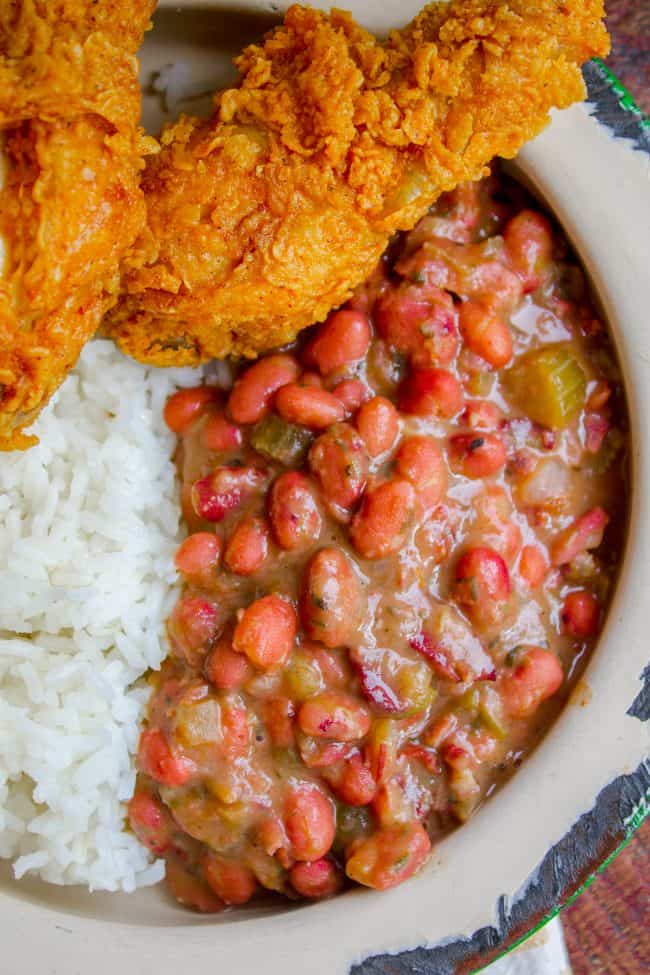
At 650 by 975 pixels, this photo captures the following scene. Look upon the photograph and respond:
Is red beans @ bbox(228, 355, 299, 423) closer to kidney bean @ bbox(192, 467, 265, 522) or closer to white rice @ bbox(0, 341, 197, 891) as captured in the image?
kidney bean @ bbox(192, 467, 265, 522)

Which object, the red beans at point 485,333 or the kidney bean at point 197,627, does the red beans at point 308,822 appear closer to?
the kidney bean at point 197,627

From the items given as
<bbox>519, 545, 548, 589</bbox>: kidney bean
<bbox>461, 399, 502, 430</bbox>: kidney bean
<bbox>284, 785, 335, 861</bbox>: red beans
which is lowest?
<bbox>284, 785, 335, 861</bbox>: red beans

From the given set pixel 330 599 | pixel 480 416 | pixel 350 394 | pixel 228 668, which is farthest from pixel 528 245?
pixel 228 668

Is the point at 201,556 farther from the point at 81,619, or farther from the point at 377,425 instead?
the point at 377,425

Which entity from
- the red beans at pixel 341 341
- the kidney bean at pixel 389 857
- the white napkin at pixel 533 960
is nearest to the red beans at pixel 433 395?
the red beans at pixel 341 341

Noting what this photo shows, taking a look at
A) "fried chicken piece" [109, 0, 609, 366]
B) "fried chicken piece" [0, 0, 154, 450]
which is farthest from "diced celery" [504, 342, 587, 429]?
"fried chicken piece" [0, 0, 154, 450]

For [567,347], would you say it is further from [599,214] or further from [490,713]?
[490,713]

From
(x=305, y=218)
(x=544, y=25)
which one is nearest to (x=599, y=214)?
(x=544, y=25)
